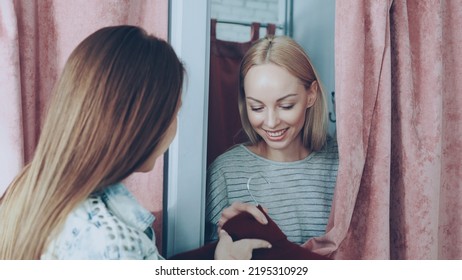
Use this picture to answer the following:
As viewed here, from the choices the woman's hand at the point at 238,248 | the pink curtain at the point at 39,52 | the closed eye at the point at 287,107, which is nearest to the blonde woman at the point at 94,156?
the pink curtain at the point at 39,52

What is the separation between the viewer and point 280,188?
1.07 metres

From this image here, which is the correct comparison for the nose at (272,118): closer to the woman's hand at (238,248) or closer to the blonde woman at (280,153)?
the blonde woman at (280,153)

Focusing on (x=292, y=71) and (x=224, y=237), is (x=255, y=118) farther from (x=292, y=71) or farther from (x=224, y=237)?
(x=224, y=237)

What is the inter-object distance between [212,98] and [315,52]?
330 mm

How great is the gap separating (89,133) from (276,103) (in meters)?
0.45

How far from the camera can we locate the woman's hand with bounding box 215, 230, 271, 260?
0.94 m

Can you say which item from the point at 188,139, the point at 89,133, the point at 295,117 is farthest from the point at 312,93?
the point at 89,133

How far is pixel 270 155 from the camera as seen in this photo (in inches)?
43.3

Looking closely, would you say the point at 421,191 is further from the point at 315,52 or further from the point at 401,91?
the point at 315,52

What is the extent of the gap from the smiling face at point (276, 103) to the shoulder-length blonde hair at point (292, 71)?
1cm

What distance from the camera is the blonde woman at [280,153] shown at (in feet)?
3.34

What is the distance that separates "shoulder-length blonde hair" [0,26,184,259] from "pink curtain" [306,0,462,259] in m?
0.45

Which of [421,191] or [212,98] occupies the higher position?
[212,98]
